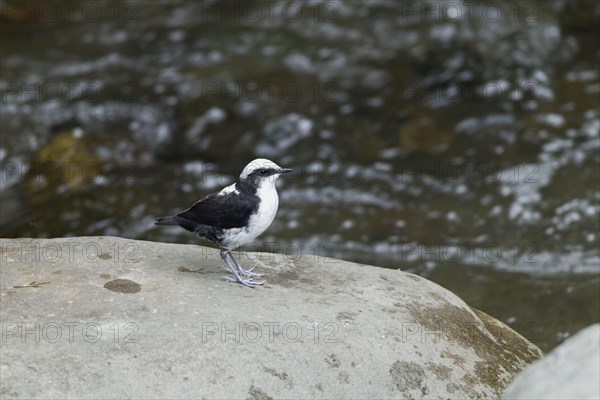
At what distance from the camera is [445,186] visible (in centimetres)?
940

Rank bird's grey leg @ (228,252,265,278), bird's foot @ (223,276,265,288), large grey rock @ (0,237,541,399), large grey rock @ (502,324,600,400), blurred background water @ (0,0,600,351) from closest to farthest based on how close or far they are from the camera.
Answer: large grey rock @ (502,324,600,400)
large grey rock @ (0,237,541,399)
bird's foot @ (223,276,265,288)
bird's grey leg @ (228,252,265,278)
blurred background water @ (0,0,600,351)

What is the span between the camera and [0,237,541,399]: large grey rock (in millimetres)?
3740

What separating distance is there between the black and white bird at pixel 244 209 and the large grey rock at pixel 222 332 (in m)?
→ 0.26

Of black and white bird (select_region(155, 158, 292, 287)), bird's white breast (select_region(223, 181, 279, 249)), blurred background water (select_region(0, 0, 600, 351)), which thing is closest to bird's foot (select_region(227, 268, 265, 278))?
black and white bird (select_region(155, 158, 292, 287))

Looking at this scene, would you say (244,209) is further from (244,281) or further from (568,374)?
(568,374)

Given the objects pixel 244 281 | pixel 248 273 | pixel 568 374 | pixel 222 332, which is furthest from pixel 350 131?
pixel 568 374

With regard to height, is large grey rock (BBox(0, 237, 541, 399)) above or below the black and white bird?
below

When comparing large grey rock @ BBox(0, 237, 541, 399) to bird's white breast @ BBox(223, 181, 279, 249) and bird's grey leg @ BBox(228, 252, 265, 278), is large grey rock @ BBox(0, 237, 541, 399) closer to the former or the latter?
bird's grey leg @ BBox(228, 252, 265, 278)

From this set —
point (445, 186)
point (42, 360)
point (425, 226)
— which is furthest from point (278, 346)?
point (445, 186)

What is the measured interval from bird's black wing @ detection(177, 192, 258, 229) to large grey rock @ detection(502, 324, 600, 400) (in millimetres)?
1984

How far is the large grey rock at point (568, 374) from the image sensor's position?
3.14m

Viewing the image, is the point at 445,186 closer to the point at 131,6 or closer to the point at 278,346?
the point at 278,346

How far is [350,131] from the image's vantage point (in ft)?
34.7

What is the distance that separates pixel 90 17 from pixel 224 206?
34.1ft
